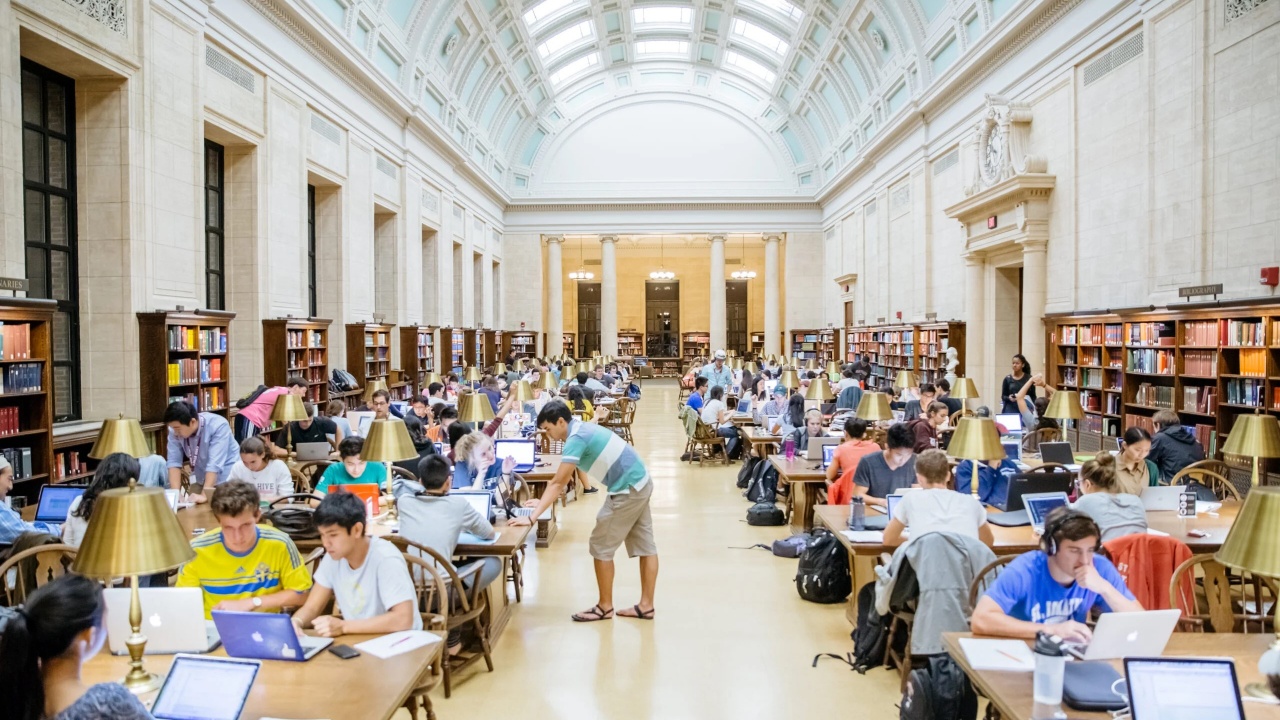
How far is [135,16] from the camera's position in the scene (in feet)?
25.0

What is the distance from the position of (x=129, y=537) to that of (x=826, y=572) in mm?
4359

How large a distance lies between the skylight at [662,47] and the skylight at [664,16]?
1231 millimetres

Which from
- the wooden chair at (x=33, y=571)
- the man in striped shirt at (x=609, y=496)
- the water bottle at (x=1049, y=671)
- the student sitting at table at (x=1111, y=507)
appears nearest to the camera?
the water bottle at (x=1049, y=671)

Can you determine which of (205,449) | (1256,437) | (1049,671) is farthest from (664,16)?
(1049,671)

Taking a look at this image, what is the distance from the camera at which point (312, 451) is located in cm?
690

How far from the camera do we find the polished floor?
13.2 ft

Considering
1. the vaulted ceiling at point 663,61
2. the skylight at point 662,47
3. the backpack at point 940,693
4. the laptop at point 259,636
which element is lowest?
the backpack at point 940,693

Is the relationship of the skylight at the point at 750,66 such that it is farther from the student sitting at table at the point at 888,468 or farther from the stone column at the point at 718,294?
the student sitting at table at the point at 888,468

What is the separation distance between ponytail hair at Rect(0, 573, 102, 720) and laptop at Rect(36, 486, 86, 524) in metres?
3.61

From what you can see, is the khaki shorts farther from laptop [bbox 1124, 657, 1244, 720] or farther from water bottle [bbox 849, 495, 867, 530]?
laptop [bbox 1124, 657, 1244, 720]

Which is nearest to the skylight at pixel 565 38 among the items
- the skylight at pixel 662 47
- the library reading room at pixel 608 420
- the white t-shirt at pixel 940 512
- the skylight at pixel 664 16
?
the skylight at pixel 664 16

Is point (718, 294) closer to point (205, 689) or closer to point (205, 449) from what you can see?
point (205, 449)

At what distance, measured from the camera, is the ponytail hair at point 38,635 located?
5.08 ft

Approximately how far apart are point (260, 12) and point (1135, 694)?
11537 millimetres
